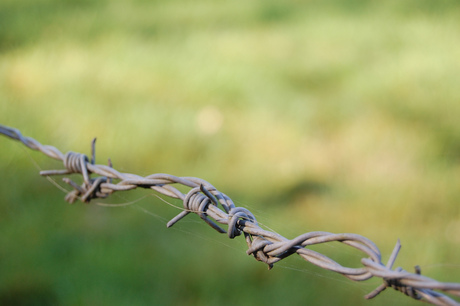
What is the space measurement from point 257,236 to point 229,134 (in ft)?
6.79

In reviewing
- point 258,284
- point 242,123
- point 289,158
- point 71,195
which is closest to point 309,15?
point 242,123

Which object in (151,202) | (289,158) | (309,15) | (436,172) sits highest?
(309,15)

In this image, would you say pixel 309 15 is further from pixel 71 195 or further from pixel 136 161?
pixel 71 195

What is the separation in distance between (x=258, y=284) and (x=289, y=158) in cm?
85

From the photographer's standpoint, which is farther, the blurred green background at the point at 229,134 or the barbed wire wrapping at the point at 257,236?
the blurred green background at the point at 229,134

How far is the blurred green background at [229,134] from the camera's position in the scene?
217cm

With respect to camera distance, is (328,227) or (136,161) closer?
(328,227)

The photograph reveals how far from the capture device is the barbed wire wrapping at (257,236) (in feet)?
2.42

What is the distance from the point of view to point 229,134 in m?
2.99

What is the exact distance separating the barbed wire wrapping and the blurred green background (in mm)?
442

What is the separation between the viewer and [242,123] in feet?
10.1

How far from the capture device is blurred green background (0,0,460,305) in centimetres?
217

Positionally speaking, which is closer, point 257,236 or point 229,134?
point 257,236

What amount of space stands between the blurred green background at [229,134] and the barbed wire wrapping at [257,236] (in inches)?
17.4
